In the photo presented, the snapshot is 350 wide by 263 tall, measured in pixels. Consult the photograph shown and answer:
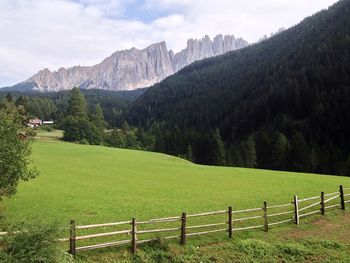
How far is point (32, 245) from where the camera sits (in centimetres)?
1575

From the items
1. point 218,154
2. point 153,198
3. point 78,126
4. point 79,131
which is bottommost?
point 153,198

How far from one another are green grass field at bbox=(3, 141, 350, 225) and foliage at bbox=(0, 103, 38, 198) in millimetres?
3338

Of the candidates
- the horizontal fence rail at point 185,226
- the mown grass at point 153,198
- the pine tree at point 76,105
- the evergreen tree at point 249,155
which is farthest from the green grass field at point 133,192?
the pine tree at point 76,105

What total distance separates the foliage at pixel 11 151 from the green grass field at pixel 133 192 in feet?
11.0

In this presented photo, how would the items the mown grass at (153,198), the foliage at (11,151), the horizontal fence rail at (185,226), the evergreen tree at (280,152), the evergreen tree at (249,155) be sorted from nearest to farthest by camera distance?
the horizontal fence rail at (185,226)
the mown grass at (153,198)
the foliage at (11,151)
the evergreen tree at (280,152)
the evergreen tree at (249,155)

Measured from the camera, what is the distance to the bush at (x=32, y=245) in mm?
15016

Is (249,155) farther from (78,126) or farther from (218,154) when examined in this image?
(78,126)

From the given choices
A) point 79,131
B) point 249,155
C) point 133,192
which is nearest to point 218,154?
point 249,155

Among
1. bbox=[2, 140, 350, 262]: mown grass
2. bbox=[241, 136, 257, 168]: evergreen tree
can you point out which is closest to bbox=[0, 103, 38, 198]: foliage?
bbox=[2, 140, 350, 262]: mown grass

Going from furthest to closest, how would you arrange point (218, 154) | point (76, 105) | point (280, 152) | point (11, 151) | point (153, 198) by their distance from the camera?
point (76, 105)
point (218, 154)
point (280, 152)
point (153, 198)
point (11, 151)

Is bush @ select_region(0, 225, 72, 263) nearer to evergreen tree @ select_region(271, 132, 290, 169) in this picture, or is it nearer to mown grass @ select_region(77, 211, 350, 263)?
mown grass @ select_region(77, 211, 350, 263)

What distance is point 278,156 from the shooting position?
127 metres

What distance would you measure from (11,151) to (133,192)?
19.8 metres

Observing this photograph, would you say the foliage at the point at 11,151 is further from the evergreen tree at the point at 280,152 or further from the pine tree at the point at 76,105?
the pine tree at the point at 76,105
